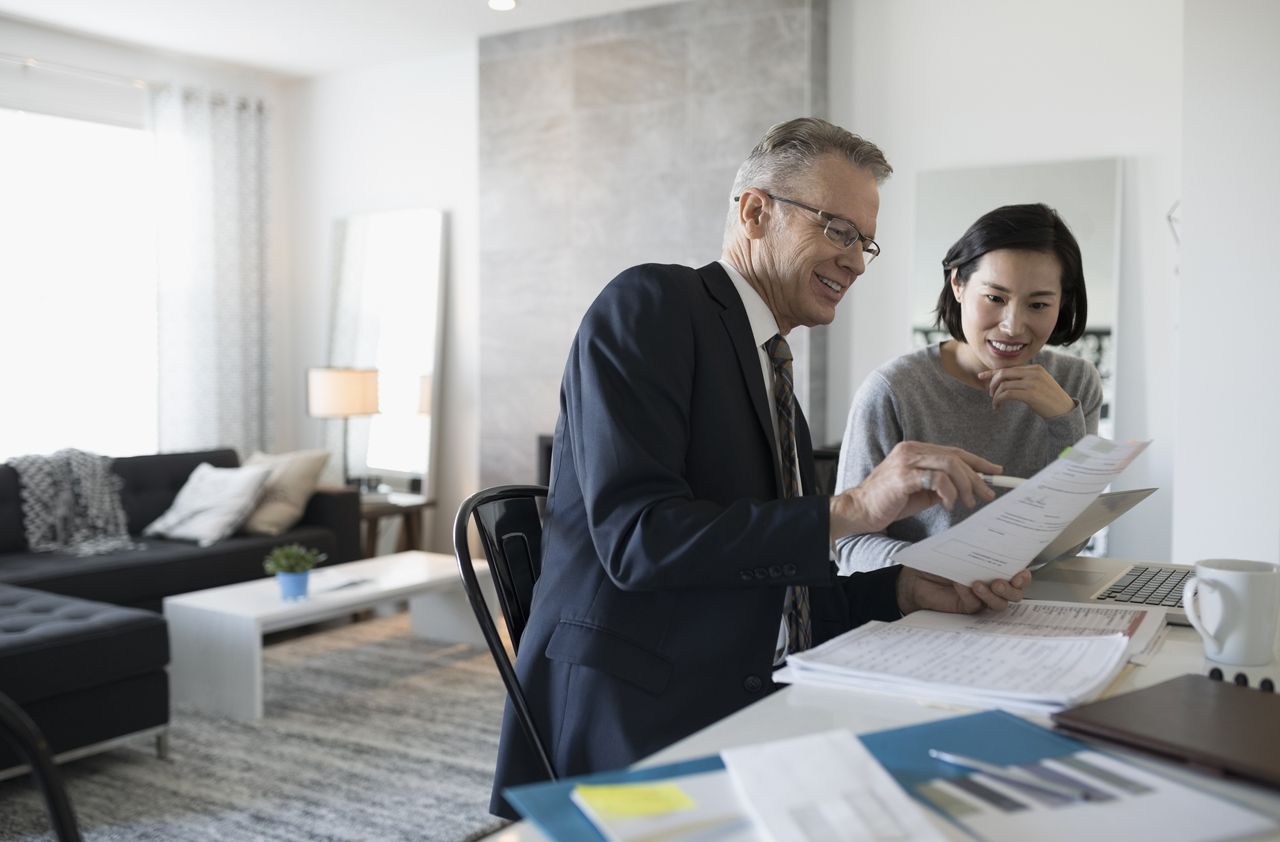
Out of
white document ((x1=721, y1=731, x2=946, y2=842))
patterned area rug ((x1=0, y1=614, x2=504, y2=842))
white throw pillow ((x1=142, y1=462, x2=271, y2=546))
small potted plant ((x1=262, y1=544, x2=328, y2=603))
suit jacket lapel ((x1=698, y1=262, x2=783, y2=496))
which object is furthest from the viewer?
white throw pillow ((x1=142, y1=462, x2=271, y2=546))

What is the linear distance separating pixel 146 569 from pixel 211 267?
2.31 m

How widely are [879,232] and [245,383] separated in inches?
143

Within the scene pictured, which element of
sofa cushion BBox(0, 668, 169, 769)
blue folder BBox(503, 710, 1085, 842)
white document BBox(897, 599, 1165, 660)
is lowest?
sofa cushion BBox(0, 668, 169, 769)

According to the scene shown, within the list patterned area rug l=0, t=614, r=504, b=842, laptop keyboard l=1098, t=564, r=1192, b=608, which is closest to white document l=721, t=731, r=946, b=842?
laptop keyboard l=1098, t=564, r=1192, b=608

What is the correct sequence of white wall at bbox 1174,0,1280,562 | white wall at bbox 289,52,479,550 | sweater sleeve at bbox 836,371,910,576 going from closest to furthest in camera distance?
1. sweater sleeve at bbox 836,371,910,576
2. white wall at bbox 1174,0,1280,562
3. white wall at bbox 289,52,479,550

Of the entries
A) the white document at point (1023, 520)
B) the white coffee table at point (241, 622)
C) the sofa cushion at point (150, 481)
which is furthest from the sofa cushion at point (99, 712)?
the white document at point (1023, 520)

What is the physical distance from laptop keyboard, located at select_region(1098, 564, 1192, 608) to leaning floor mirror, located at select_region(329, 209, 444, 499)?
4579mm

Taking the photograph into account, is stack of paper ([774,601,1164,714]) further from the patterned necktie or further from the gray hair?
the gray hair

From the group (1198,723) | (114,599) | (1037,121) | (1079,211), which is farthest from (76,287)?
(1198,723)

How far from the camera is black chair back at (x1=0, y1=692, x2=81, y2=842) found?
3.03ft

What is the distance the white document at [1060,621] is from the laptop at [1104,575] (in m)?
0.05

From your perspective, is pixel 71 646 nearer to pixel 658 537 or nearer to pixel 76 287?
pixel 658 537

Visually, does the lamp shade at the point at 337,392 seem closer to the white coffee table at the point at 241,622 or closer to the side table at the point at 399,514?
the side table at the point at 399,514

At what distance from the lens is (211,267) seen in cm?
607
